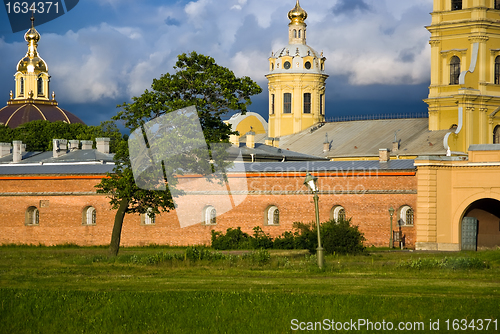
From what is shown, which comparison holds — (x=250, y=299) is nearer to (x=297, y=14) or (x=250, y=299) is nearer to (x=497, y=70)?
(x=497, y=70)

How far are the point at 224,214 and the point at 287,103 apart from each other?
141 feet

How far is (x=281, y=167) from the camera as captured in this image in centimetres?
4191

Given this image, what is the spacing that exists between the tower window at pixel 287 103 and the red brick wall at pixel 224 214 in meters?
41.8

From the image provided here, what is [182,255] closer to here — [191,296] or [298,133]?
[191,296]

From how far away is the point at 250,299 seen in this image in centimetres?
1903

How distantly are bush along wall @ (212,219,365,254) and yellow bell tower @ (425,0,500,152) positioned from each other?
25274mm

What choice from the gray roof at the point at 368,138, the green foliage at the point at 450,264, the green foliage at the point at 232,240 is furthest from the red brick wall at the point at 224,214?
the gray roof at the point at 368,138

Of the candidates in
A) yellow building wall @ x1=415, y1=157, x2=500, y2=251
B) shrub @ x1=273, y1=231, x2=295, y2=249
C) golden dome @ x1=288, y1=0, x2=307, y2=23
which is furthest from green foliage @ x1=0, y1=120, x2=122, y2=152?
yellow building wall @ x1=415, y1=157, x2=500, y2=251

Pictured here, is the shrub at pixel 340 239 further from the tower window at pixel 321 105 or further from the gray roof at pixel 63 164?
the tower window at pixel 321 105

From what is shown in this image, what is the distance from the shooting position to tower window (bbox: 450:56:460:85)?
62.9 meters

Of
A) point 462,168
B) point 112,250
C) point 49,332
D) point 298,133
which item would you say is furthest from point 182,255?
point 298,133

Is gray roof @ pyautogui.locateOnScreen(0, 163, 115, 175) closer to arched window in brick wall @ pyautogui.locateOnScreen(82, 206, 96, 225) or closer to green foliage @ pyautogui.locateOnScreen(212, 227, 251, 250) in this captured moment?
arched window in brick wall @ pyautogui.locateOnScreen(82, 206, 96, 225)

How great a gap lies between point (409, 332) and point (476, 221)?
21.9m

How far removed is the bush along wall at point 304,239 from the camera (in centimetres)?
3250
